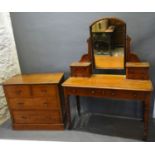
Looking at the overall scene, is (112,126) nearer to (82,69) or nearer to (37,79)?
(82,69)

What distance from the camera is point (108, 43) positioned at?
2.07 metres

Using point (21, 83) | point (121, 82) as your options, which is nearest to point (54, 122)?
point (21, 83)

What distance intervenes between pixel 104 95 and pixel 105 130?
0.61 metres

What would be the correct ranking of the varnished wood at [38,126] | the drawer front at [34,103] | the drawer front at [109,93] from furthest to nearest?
the varnished wood at [38,126]
the drawer front at [34,103]
the drawer front at [109,93]

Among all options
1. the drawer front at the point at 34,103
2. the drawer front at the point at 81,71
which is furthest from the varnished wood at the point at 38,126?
the drawer front at the point at 81,71

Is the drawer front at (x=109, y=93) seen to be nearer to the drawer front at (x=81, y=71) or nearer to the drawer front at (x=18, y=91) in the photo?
the drawer front at (x=81, y=71)

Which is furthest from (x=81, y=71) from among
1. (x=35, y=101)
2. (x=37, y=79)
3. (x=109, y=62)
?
(x=35, y=101)

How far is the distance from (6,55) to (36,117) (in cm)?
98

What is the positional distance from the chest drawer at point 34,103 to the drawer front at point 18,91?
0.07 meters

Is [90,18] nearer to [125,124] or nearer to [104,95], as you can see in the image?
[104,95]

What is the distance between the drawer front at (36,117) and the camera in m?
2.28

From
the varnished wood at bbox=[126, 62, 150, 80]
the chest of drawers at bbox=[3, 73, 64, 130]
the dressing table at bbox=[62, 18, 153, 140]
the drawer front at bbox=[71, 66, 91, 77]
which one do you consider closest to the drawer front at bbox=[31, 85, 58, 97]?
the chest of drawers at bbox=[3, 73, 64, 130]

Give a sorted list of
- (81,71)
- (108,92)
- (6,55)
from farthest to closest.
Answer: (6,55), (81,71), (108,92)

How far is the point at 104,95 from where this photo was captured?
193 cm
